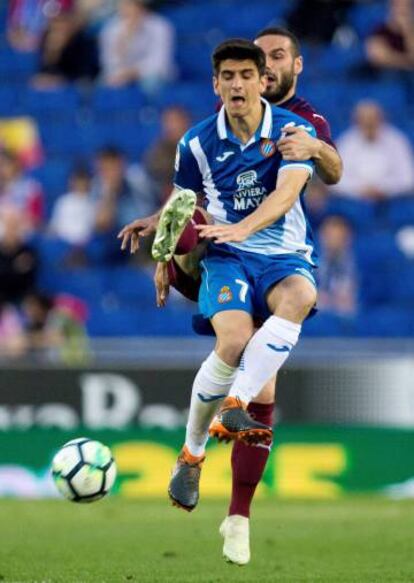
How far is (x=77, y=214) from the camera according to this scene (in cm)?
1560

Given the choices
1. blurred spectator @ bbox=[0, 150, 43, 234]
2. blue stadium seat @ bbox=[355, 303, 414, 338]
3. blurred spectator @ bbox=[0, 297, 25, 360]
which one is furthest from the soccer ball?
blurred spectator @ bbox=[0, 150, 43, 234]

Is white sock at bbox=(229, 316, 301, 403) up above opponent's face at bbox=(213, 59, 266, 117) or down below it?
below

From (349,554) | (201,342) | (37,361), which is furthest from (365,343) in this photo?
(349,554)

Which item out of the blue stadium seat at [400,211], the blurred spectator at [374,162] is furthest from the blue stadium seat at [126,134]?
the blue stadium seat at [400,211]

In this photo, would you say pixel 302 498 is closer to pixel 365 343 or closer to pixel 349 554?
pixel 365 343

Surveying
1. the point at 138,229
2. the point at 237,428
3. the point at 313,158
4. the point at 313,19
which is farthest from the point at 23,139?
the point at 237,428

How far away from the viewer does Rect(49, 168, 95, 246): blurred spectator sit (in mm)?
15531

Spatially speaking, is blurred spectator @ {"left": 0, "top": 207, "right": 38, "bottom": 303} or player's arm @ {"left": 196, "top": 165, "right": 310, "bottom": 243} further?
blurred spectator @ {"left": 0, "top": 207, "right": 38, "bottom": 303}

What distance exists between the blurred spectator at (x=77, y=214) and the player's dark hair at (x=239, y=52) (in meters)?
7.95

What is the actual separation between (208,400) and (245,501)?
2.15ft

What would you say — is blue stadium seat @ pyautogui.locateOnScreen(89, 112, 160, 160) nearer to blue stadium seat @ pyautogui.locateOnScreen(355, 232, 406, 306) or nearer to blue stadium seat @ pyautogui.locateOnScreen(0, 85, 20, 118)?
blue stadium seat @ pyautogui.locateOnScreen(0, 85, 20, 118)

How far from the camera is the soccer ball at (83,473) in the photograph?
812 centimetres

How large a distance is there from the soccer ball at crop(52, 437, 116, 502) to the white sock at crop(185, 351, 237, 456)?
0.51 m

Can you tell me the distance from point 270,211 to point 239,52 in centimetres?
79
